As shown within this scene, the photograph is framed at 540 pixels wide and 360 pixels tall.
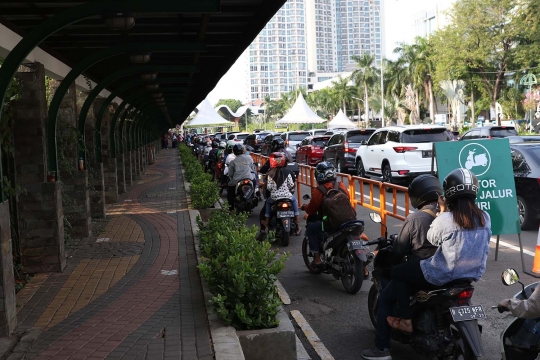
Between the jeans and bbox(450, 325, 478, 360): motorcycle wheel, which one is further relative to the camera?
the jeans

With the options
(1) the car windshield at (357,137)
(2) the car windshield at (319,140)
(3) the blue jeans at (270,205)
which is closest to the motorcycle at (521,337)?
(3) the blue jeans at (270,205)

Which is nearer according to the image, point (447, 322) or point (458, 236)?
point (458, 236)

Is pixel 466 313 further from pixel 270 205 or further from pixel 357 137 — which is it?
pixel 357 137

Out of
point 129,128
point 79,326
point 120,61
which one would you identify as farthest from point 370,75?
point 79,326

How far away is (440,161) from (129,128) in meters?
17.5

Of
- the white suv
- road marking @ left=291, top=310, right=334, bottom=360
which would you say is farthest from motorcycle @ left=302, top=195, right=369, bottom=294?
the white suv

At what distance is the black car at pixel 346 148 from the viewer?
26.2 metres

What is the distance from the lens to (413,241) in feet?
18.6

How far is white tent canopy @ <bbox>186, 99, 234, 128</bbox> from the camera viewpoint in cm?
5288

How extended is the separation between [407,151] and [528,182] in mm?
8144

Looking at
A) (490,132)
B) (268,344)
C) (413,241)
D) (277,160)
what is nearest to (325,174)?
(277,160)

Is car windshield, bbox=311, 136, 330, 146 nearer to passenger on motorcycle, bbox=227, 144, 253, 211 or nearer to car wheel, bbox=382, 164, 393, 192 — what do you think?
car wheel, bbox=382, 164, 393, 192

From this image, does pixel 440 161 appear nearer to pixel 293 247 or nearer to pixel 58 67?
pixel 293 247

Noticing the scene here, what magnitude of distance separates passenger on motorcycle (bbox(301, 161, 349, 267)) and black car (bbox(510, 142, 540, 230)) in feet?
14.1
